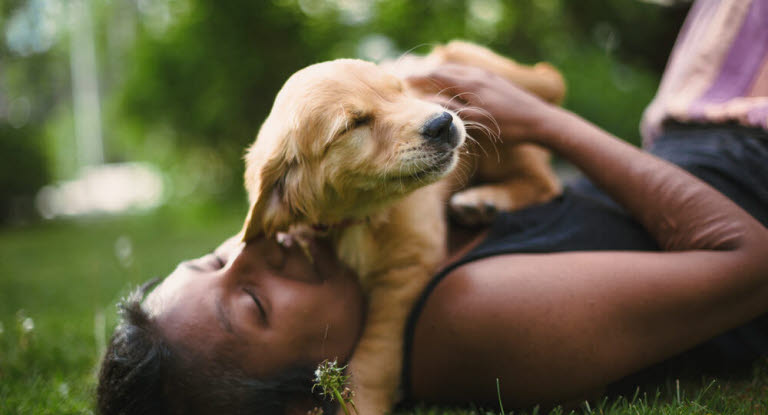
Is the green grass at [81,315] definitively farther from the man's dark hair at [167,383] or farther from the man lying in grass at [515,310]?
the man's dark hair at [167,383]

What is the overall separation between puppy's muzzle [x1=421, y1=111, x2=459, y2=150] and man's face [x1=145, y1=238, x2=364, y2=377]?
55cm

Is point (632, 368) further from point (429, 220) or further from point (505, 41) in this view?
point (505, 41)

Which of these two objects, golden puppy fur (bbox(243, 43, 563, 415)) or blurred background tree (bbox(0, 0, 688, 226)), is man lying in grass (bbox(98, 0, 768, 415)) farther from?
blurred background tree (bbox(0, 0, 688, 226))

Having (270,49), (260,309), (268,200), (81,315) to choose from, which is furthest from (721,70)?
(270,49)

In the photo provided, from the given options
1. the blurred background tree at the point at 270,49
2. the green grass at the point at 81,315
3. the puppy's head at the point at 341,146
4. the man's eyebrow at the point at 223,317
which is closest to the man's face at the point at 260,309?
the man's eyebrow at the point at 223,317

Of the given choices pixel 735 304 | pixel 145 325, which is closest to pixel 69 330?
pixel 145 325

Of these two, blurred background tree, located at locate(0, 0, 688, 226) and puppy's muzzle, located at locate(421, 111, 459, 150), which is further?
blurred background tree, located at locate(0, 0, 688, 226)

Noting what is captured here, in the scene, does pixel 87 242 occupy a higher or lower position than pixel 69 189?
higher

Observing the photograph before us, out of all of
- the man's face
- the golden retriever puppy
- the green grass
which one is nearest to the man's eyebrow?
the man's face

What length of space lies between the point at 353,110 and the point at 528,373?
95cm

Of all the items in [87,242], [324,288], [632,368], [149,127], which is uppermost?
[324,288]

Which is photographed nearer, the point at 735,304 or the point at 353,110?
the point at 735,304

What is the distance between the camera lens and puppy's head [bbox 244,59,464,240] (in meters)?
1.88

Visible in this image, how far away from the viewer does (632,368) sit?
164 centimetres
